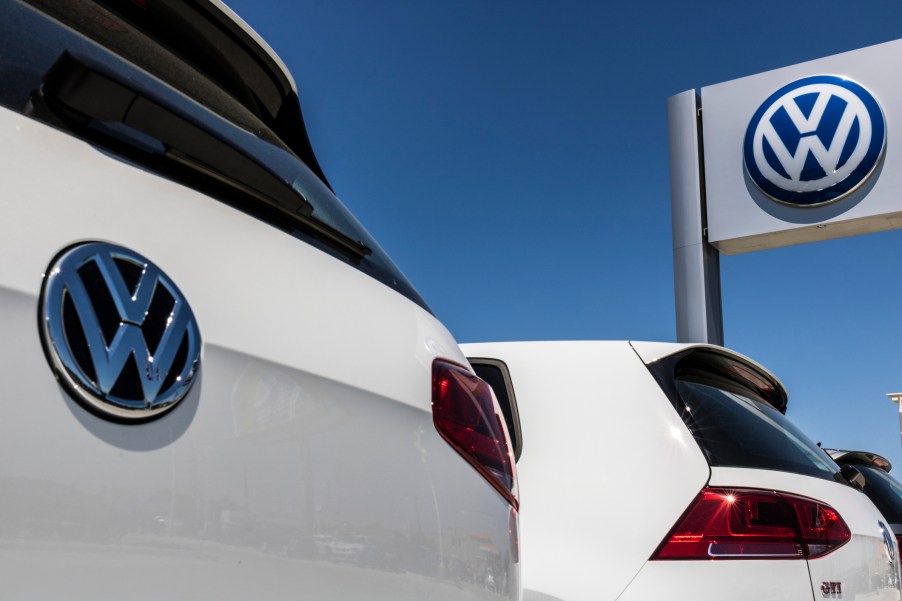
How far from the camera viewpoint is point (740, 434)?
9.32 feet

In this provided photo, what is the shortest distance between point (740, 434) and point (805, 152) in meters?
7.27

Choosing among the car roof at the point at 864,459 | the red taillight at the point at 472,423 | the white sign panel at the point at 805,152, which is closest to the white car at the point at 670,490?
the red taillight at the point at 472,423

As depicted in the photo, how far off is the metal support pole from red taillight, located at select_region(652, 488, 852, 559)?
22.6 feet

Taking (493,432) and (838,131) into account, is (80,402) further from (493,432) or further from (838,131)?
(838,131)

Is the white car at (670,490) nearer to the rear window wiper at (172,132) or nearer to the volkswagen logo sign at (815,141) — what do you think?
the rear window wiper at (172,132)

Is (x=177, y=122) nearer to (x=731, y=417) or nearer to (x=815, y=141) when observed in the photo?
(x=731, y=417)

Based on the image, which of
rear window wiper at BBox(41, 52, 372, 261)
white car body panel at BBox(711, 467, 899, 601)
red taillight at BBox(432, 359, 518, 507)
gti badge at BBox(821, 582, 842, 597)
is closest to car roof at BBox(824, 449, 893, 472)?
white car body panel at BBox(711, 467, 899, 601)

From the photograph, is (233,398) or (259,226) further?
(259,226)

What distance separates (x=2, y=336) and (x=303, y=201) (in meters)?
0.58

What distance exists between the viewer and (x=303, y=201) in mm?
1276

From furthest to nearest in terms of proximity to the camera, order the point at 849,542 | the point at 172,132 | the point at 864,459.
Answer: the point at 864,459
the point at 849,542
the point at 172,132

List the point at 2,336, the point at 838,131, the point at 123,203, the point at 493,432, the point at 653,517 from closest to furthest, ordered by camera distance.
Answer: the point at 2,336 → the point at 123,203 → the point at 493,432 → the point at 653,517 → the point at 838,131

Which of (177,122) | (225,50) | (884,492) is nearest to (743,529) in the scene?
(225,50)

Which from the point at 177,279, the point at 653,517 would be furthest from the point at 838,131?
the point at 177,279
